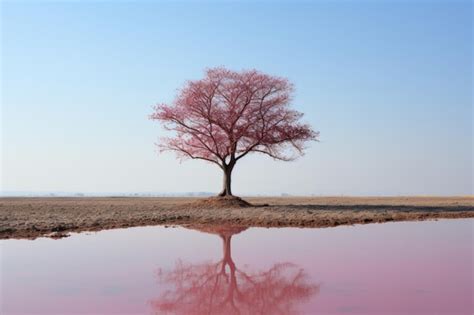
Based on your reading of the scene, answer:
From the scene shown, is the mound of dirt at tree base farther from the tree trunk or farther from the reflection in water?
the reflection in water

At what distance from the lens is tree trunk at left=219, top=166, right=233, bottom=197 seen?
3909cm

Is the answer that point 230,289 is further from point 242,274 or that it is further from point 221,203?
point 221,203

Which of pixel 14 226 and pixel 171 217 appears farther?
pixel 171 217

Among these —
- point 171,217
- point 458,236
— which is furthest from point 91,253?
point 458,236

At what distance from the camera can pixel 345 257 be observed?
14.3m

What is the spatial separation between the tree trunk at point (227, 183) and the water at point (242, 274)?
63.4ft

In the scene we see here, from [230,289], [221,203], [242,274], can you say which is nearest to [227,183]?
[221,203]

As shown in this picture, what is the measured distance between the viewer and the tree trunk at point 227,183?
128 ft

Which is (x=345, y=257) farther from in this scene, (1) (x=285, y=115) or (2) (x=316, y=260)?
(1) (x=285, y=115)

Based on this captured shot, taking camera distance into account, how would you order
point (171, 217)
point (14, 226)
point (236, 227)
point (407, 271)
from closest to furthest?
point (407, 271) < point (14, 226) < point (236, 227) < point (171, 217)

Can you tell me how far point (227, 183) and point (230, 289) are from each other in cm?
2868

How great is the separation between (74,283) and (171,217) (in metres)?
16.0

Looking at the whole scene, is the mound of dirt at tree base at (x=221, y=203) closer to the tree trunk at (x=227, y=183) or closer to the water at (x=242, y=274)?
the tree trunk at (x=227, y=183)

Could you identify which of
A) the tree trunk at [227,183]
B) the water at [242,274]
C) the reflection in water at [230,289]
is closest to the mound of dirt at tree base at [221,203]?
the tree trunk at [227,183]
